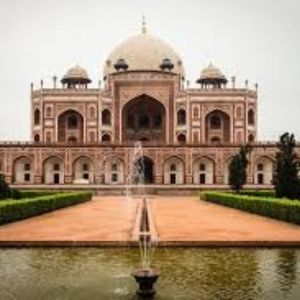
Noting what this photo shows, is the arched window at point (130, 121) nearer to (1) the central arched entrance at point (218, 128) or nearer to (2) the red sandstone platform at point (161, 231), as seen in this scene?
(1) the central arched entrance at point (218, 128)

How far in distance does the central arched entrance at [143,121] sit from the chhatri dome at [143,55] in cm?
279

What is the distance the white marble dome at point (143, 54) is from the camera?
50.0 meters

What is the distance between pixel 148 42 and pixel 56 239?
41.9 m

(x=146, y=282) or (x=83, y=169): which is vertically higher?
(x=83, y=169)

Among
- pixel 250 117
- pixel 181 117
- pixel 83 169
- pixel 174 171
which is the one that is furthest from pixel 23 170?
pixel 250 117

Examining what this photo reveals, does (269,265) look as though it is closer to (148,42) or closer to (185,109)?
(185,109)

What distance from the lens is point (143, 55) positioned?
5041 cm

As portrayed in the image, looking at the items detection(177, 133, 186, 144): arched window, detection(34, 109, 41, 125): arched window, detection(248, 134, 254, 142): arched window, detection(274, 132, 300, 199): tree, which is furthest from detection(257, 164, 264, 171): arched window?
detection(274, 132, 300, 199): tree

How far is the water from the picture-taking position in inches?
283

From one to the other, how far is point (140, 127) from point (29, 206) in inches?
1269

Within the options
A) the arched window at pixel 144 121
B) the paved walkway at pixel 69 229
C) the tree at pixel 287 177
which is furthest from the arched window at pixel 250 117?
the paved walkway at pixel 69 229

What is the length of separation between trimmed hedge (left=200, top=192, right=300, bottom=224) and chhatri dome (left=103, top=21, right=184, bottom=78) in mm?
26690

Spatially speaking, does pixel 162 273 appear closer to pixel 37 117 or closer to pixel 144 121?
pixel 37 117

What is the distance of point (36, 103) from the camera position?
155ft
